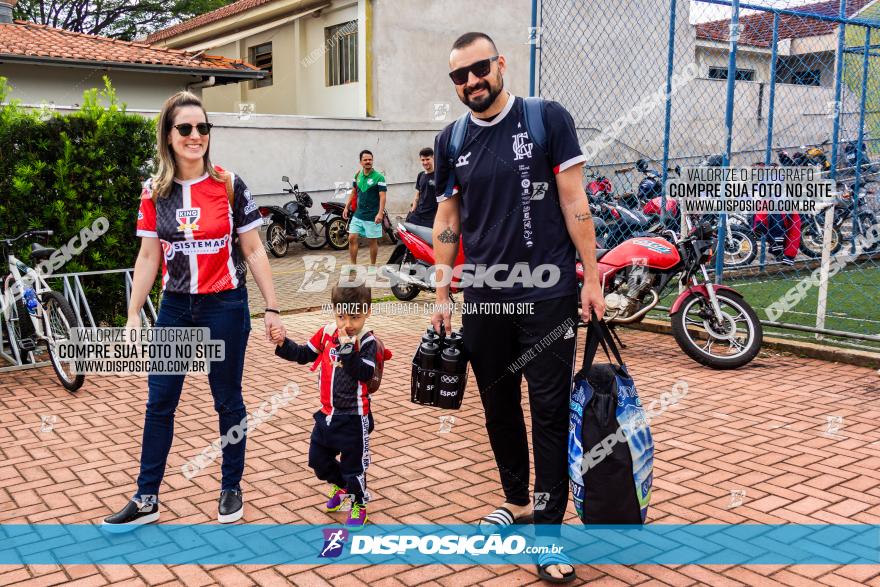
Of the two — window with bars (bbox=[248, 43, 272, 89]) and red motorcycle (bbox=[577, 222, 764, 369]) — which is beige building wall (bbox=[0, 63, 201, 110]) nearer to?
window with bars (bbox=[248, 43, 272, 89])

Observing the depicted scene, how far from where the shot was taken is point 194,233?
12.4 ft

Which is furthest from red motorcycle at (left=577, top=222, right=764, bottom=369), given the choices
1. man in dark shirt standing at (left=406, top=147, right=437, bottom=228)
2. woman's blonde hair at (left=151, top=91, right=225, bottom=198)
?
woman's blonde hair at (left=151, top=91, right=225, bottom=198)

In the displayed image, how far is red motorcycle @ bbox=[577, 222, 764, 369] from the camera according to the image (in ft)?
22.4

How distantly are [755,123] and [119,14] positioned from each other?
26.4 meters

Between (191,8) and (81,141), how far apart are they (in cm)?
2771

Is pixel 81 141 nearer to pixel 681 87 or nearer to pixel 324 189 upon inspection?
pixel 324 189

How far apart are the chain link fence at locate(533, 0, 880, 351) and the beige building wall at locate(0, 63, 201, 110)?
8863 mm

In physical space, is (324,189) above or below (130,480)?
above

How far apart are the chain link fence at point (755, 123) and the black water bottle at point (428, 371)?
4.49 metres

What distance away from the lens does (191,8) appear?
32.5m

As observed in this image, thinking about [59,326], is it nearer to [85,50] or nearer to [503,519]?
[503,519]

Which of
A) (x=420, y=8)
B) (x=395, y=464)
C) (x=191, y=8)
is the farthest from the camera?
(x=191, y=8)

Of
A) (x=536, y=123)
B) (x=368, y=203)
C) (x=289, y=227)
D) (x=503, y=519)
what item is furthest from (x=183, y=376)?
(x=289, y=227)

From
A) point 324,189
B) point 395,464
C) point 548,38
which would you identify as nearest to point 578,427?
point 395,464
